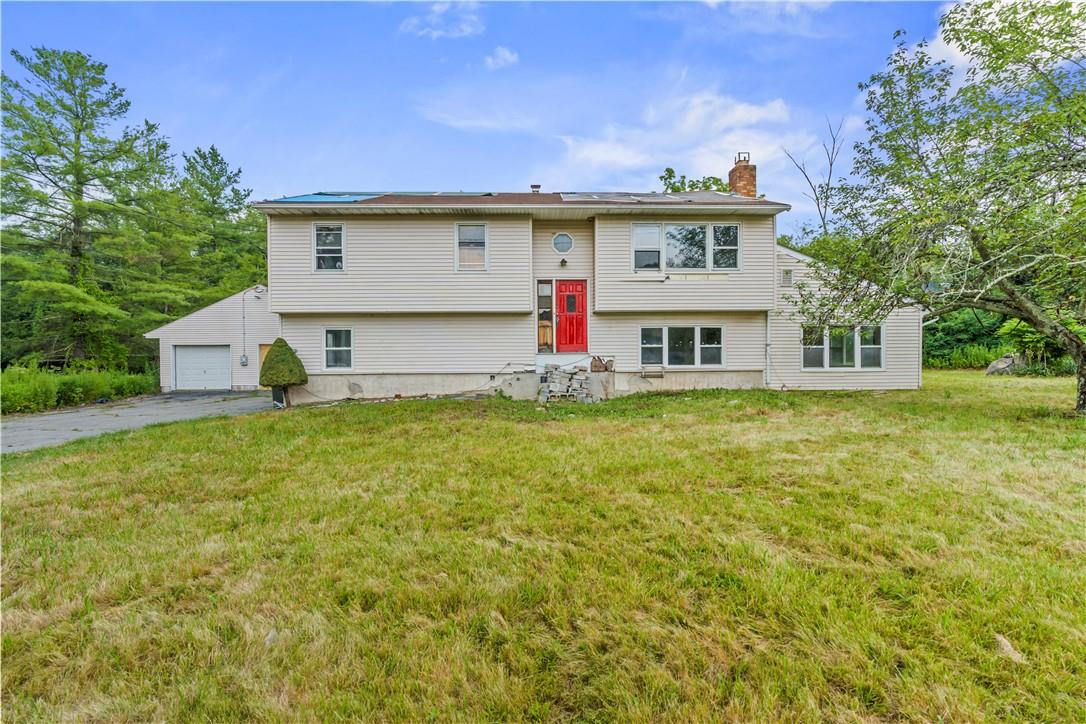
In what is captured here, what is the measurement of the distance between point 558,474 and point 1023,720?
349 centimetres

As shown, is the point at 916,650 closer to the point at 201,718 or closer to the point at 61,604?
the point at 201,718

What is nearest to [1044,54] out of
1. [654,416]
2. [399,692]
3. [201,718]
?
[654,416]

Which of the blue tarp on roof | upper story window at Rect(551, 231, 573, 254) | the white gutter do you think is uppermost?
the blue tarp on roof

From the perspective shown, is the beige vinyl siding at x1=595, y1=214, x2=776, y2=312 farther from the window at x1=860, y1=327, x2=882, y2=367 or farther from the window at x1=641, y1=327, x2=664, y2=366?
the window at x1=860, y1=327, x2=882, y2=367

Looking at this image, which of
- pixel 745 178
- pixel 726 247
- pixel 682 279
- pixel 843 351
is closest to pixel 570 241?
pixel 682 279

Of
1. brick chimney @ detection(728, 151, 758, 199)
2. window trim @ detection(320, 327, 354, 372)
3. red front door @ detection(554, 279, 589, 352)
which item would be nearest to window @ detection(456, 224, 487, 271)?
red front door @ detection(554, 279, 589, 352)

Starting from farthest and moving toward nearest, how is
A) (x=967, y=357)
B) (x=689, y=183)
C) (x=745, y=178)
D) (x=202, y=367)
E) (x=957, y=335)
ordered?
(x=689, y=183), (x=957, y=335), (x=967, y=357), (x=202, y=367), (x=745, y=178)

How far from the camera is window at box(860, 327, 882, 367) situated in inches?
476

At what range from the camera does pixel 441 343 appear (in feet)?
37.8

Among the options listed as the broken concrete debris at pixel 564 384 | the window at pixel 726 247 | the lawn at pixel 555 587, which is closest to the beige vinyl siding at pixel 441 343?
the broken concrete debris at pixel 564 384

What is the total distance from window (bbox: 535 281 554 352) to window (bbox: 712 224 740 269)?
4.48 meters

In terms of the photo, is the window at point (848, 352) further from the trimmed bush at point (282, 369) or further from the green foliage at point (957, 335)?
the trimmed bush at point (282, 369)

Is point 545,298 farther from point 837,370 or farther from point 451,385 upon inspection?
point 837,370

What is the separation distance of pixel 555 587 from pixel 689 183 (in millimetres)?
23726
